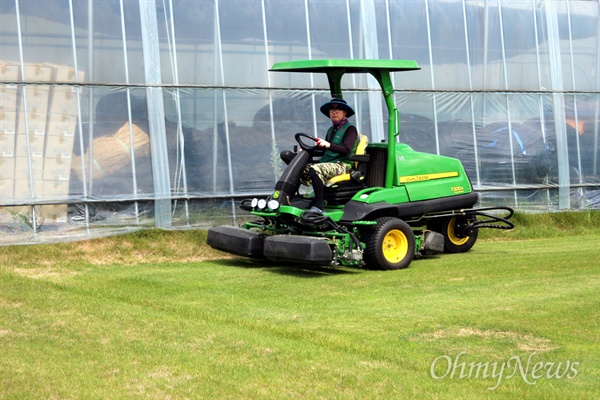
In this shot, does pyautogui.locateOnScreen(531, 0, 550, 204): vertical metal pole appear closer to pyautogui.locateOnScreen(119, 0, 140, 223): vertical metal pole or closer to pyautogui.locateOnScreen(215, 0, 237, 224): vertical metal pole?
pyautogui.locateOnScreen(215, 0, 237, 224): vertical metal pole

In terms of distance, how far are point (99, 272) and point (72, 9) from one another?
4210 mm

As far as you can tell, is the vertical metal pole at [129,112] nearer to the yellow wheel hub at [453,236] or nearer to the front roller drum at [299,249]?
the front roller drum at [299,249]

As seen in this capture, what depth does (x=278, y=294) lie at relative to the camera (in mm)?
10531

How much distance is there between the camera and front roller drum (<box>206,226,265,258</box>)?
12.5m

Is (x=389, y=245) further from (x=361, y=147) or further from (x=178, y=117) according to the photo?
(x=178, y=117)

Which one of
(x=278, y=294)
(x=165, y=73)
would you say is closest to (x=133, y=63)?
(x=165, y=73)

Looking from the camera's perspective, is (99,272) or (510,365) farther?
(99,272)

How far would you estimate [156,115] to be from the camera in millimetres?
14867

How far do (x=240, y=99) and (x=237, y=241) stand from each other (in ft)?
11.8

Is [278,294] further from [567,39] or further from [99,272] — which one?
[567,39]

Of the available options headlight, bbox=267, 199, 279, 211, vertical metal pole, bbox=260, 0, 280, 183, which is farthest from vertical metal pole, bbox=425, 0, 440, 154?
headlight, bbox=267, 199, 279, 211

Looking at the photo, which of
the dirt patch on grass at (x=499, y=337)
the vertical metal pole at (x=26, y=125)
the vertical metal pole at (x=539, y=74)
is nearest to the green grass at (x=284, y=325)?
the dirt patch on grass at (x=499, y=337)

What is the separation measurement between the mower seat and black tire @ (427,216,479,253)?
1.71 metres

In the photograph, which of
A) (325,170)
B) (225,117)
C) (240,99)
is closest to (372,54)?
(240,99)
